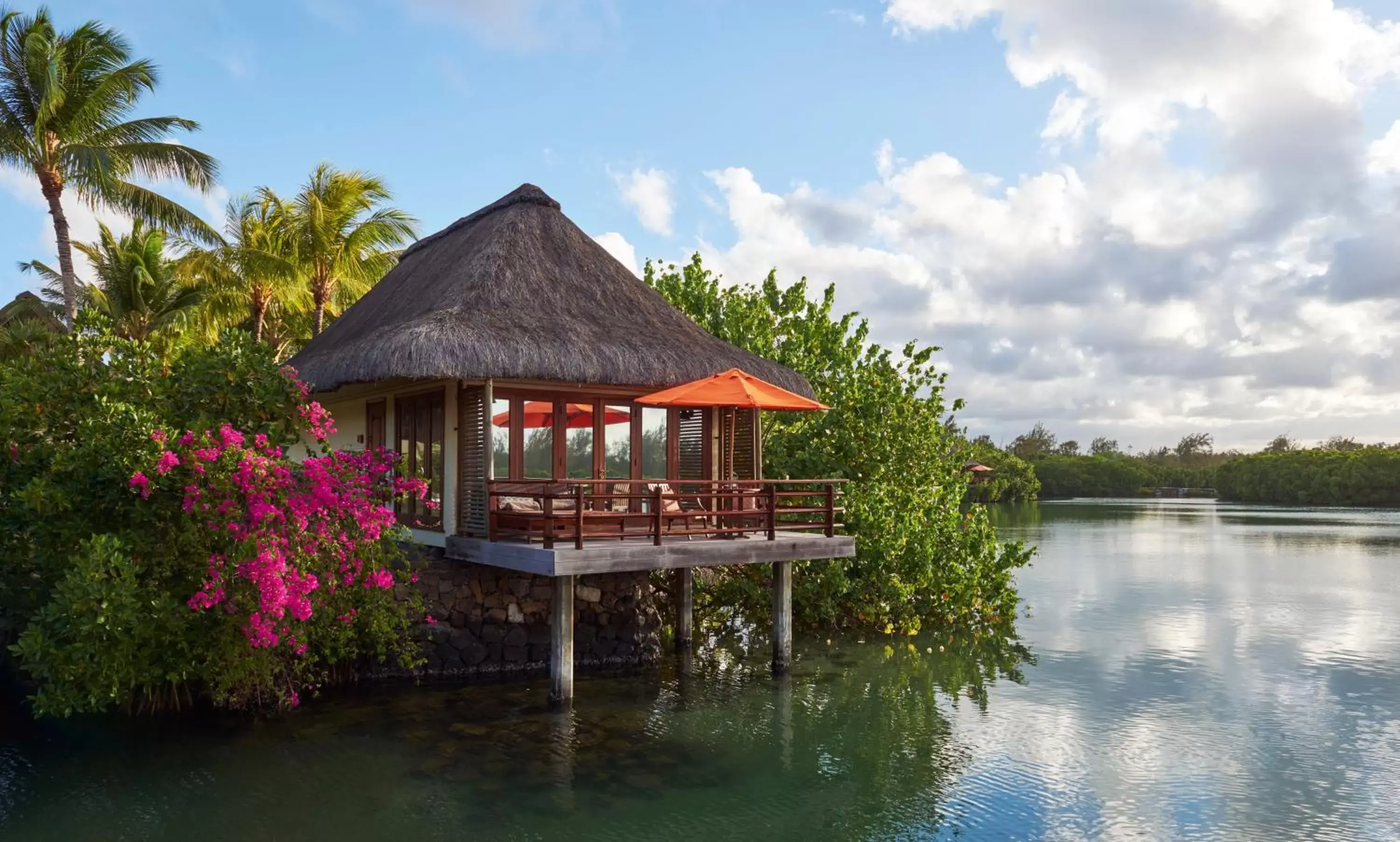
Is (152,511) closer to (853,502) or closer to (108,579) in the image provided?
(108,579)

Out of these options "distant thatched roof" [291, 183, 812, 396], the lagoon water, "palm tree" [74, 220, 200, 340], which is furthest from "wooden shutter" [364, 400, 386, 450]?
"palm tree" [74, 220, 200, 340]

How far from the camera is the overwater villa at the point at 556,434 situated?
11.3 meters

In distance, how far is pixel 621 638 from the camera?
13773mm

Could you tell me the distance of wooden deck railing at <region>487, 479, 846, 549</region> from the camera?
11.0 meters

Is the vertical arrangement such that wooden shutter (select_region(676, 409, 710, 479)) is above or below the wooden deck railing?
above

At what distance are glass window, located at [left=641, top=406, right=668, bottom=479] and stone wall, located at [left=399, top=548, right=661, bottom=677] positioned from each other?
1.46 meters

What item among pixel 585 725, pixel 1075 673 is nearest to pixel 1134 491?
pixel 1075 673

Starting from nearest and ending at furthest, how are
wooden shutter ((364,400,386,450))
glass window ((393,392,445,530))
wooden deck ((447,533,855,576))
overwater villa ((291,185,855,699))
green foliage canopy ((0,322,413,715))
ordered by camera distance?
1. green foliage canopy ((0,322,413,715))
2. wooden deck ((447,533,855,576))
3. overwater villa ((291,185,855,699))
4. glass window ((393,392,445,530))
5. wooden shutter ((364,400,386,450))

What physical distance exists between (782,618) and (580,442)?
132 inches

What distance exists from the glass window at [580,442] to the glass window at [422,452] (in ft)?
4.87

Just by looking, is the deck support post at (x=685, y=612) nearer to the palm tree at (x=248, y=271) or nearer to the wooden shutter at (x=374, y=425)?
the wooden shutter at (x=374, y=425)

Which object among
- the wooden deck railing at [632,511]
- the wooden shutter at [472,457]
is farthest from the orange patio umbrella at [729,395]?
the wooden shutter at [472,457]

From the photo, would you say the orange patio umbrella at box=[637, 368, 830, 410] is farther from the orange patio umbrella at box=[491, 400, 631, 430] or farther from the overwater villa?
the orange patio umbrella at box=[491, 400, 631, 430]

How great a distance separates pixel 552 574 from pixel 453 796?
7.97ft
